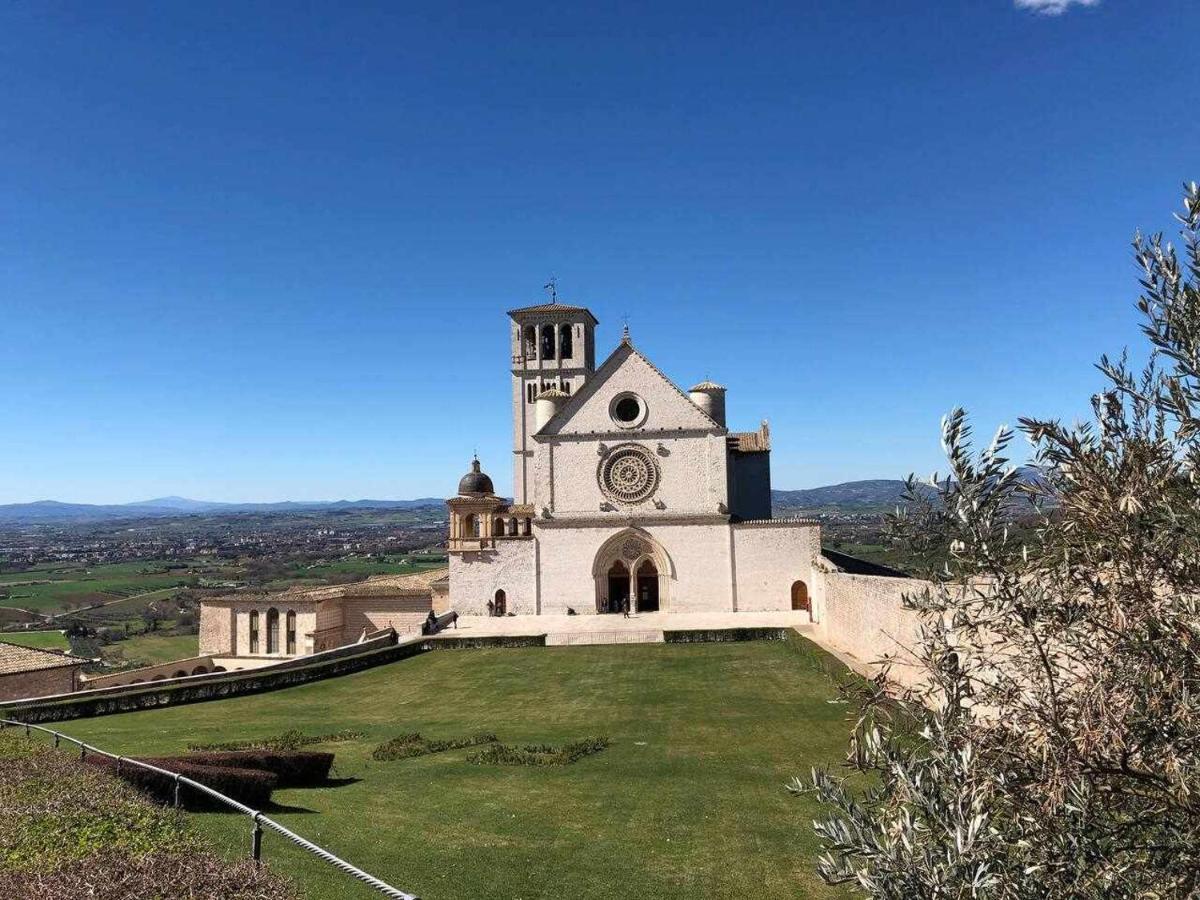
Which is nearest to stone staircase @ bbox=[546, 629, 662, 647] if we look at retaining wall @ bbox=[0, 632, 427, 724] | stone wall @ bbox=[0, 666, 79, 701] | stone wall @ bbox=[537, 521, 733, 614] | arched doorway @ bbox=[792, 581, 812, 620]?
retaining wall @ bbox=[0, 632, 427, 724]

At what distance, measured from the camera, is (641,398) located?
38.3m

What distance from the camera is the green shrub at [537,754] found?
14695 millimetres

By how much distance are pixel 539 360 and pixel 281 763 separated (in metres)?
37.9

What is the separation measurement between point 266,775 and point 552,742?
24.1ft

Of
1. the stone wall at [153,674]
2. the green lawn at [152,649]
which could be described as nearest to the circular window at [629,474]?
the stone wall at [153,674]

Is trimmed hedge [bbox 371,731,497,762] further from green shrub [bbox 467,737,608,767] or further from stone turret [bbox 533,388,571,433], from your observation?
stone turret [bbox 533,388,571,433]

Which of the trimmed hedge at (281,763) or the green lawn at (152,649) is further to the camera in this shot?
the green lawn at (152,649)

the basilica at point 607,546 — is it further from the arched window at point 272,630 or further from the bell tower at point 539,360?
the bell tower at point 539,360

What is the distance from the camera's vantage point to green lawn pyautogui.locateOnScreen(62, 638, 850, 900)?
28.9 feet

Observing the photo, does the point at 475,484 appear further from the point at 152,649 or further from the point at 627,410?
the point at 152,649

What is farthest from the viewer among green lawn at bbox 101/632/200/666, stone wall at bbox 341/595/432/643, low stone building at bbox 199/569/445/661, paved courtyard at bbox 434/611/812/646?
green lawn at bbox 101/632/200/666

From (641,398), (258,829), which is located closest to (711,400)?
(641,398)

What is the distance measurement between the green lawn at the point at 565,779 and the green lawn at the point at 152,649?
1591 inches

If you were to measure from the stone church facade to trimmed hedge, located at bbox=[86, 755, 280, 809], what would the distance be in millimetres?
27793
